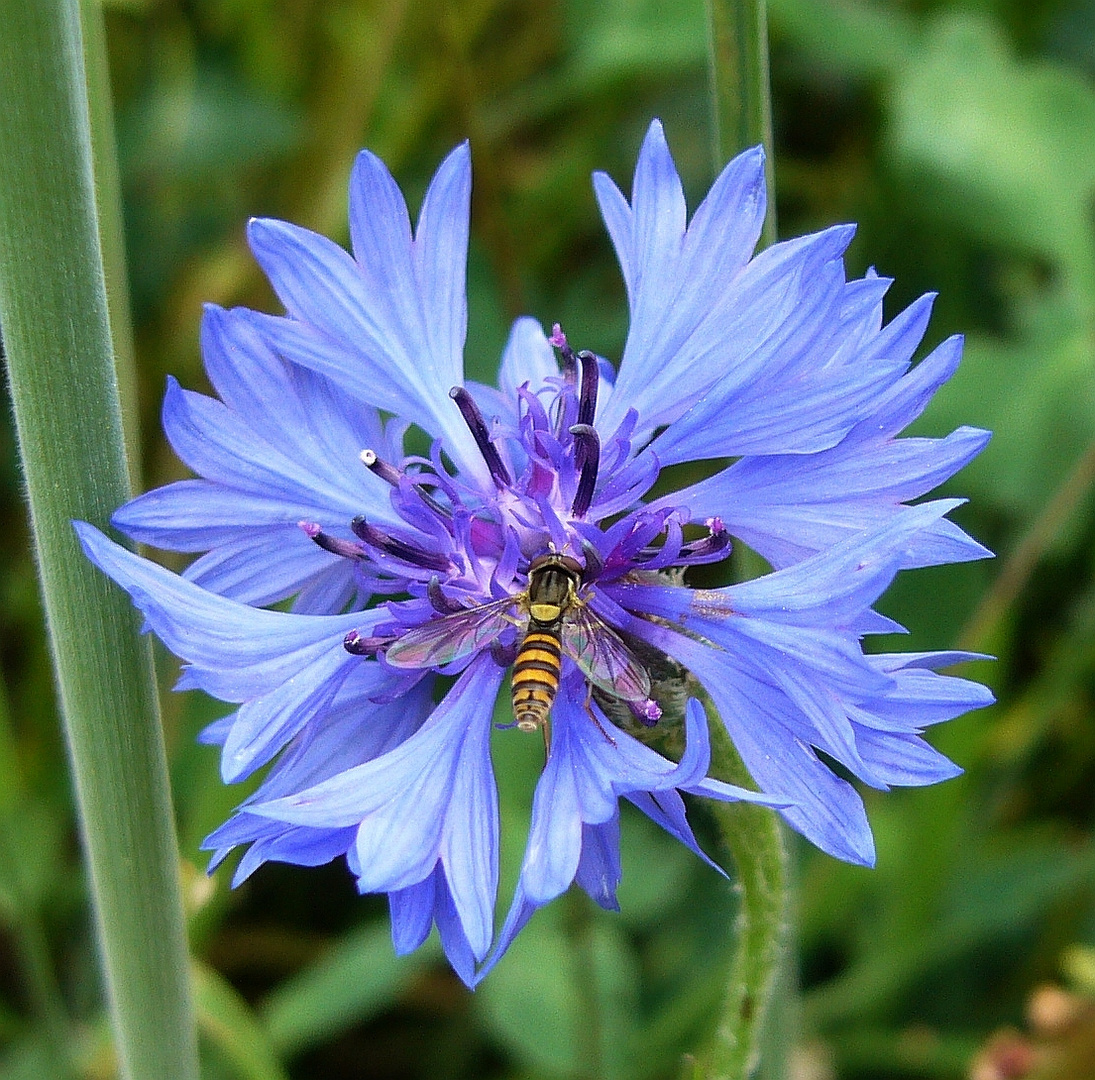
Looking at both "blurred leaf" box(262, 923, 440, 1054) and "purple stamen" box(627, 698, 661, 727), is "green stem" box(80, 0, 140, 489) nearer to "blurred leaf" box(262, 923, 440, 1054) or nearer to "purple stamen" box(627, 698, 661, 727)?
"purple stamen" box(627, 698, 661, 727)

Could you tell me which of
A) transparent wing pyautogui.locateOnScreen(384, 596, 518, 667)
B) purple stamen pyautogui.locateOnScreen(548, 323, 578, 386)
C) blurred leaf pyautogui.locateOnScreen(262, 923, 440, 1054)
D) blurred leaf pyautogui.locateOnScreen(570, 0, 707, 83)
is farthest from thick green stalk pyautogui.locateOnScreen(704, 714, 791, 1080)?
blurred leaf pyautogui.locateOnScreen(570, 0, 707, 83)

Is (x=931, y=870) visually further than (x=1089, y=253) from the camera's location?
No

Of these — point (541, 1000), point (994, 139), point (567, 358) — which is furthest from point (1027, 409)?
point (567, 358)

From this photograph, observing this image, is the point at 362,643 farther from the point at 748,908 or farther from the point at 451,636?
the point at 748,908

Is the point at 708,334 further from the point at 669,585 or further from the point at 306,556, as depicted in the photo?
the point at 306,556

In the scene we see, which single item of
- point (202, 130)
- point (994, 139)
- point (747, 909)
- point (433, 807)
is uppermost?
point (202, 130)

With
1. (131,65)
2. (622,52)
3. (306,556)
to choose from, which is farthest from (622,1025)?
(131,65)
